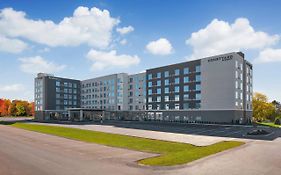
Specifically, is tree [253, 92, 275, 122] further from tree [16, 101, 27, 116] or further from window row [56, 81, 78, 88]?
tree [16, 101, 27, 116]

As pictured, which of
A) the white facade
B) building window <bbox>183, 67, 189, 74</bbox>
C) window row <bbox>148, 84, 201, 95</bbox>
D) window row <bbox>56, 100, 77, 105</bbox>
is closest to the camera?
the white facade

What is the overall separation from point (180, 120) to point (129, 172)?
6464cm

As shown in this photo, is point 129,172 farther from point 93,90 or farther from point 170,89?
point 93,90

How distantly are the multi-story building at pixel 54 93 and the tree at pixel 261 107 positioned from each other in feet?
288

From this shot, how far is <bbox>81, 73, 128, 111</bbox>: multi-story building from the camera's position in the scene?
102062mm

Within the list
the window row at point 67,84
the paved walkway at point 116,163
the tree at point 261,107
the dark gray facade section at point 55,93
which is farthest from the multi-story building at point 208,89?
the window row at point 67,84

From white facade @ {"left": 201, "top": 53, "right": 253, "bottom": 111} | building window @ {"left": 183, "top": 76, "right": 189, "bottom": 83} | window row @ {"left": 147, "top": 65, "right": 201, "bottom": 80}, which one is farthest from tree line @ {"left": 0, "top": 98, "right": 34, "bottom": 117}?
white facade @ {"left": 201, "top": 53, "right": 253, "bottom": 111}

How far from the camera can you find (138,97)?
95750 mm

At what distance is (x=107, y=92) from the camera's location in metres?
108

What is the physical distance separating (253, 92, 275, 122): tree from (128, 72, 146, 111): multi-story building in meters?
43.6

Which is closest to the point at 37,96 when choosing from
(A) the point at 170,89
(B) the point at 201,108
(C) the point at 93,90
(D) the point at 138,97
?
(C) the point at 93,90

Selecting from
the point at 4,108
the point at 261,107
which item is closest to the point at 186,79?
the point at 261,107

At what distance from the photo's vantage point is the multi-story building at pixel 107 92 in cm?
10206

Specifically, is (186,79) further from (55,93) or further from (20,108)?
(20,108)
